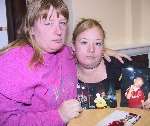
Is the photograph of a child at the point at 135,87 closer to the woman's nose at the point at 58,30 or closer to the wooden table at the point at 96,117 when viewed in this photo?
the wooden table at the point at 96,117

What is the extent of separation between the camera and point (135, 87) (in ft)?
4.58

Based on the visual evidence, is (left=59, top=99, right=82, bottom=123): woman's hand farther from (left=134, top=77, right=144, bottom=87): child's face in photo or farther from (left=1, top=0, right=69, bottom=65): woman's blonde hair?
(left=134, top=77, right=144, bottom=87): child's face in photo

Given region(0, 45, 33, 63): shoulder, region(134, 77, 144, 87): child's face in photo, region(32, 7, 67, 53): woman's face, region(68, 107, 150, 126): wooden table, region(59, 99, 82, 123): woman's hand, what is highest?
region(32, 7, 67, 53): woman's face

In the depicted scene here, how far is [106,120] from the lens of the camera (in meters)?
1.19

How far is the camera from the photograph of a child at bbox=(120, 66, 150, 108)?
1.39m

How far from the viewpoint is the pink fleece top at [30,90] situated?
3.89ft

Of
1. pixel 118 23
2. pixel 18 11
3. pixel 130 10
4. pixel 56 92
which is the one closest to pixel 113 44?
pixel 118 23

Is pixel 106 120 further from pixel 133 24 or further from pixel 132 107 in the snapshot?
pixel 133 24

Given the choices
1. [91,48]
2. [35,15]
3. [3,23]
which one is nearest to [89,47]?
[91,48]

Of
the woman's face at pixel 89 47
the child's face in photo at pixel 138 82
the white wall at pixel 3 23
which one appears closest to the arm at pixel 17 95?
the woman's face at pixel 89 47

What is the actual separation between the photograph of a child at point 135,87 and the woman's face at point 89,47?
189mm

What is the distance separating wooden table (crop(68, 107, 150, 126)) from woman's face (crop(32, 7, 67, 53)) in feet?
1.17

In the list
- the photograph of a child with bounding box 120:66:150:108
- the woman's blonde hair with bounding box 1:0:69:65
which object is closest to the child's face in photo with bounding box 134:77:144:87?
the photograph of a child with bounding box 120:66:150:108

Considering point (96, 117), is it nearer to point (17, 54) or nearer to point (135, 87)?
point (135, 87)
